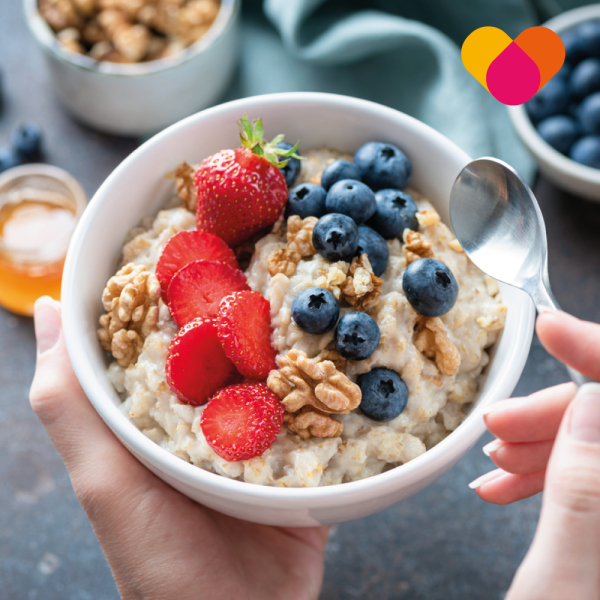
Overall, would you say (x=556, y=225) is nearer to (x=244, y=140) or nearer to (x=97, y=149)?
(x=244, y=140)

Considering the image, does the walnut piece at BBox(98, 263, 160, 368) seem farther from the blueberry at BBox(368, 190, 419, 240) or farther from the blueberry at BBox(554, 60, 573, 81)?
the blueberry at BBox(554, 60, 573, 81)

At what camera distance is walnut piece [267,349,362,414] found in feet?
3.78

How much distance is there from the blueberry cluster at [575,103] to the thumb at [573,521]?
1.38 meters

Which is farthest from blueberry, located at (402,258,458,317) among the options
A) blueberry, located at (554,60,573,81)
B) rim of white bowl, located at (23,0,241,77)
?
blueberry, located at (554,60,573,81)

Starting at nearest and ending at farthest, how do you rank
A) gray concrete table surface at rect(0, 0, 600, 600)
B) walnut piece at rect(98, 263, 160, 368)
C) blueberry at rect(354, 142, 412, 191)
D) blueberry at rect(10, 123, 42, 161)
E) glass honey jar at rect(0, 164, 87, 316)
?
walnut piece at rect(98, 263, 160, 368)
blueberry at rect(354, 142, 412, 191)
gray concrete table surface at rect(0, 0, 600, 600)
glass honey jar at rect(0, 164, 87, 316)
blueberry at rect(10, 123, 42, 161)

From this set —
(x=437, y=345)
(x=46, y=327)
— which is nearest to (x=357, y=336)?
(x=437, y=345)

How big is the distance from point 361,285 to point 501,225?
0.31 meters

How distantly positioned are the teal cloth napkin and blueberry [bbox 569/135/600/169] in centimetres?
16

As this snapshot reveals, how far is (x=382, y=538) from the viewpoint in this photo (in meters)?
1.96

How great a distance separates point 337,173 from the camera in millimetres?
1343

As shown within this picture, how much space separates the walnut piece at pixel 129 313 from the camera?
1.28 m

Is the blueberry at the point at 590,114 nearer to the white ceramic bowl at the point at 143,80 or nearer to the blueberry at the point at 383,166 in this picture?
the blueberry at the point at 383,166

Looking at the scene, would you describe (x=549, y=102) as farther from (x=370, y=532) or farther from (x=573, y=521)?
(x=573, y=521)

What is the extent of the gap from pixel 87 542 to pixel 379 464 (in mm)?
1177
